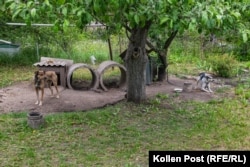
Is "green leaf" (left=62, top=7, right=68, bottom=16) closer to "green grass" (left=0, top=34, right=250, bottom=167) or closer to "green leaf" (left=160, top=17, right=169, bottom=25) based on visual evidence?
"green leaf" (left=160, top=17, right=169, bottom=25)

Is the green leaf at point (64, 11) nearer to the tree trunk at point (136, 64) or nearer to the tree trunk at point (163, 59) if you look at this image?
the tree trunk at point (136, 64)

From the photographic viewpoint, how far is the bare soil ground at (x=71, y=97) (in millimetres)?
5980

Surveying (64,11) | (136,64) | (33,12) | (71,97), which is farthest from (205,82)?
(33,12)

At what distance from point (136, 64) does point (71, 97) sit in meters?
1.40

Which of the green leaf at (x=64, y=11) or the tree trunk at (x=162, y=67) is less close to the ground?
the green leaf at (x=64, y=11)

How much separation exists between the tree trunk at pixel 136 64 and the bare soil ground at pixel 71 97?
0.45 m

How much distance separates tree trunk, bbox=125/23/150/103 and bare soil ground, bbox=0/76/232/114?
1.46 feet

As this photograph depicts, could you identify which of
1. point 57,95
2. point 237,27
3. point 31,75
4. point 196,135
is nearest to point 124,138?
point 196,135

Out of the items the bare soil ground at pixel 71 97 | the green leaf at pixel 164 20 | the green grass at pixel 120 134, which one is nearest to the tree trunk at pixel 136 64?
the green grass at pixel 120 134

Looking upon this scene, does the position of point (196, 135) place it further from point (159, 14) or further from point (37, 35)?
point (37, 35)

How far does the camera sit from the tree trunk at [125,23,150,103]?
566cm

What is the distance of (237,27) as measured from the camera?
14.2 ft

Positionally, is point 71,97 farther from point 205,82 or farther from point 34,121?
point 205,82

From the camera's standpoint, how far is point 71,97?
656cm
